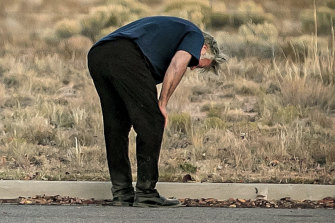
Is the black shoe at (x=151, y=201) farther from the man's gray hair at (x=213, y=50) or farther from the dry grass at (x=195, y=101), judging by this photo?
the dry grass at (x=195, y=101)

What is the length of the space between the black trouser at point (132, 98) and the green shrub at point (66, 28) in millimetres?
14198

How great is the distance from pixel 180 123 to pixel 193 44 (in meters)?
7.38

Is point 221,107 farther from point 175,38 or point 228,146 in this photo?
point 175,38

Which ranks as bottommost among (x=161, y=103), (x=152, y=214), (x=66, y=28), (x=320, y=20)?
(x=66, y=28)

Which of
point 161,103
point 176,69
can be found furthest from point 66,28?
point 176,69

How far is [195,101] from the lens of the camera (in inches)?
752

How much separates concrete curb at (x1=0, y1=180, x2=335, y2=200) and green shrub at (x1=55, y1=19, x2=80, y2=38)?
1346cm

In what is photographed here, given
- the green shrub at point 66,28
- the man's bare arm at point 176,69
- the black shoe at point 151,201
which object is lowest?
the green shrub at point 66,28

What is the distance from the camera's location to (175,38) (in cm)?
920

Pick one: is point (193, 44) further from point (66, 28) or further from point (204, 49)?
point (66, 28)

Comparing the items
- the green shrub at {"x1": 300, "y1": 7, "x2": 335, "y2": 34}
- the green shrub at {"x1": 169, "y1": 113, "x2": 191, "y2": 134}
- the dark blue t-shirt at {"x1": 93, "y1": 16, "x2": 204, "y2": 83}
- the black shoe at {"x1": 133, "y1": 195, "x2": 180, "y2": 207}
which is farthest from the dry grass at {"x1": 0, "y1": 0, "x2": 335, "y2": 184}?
the dark blue t-shirt at {"x1": 93, "y1": 16, "x2": 204, "y2": 83}

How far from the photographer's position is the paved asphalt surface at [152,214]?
8.76 meters

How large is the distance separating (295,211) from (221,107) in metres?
9.36

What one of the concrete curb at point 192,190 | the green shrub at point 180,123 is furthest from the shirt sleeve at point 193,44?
the green shrub at point 180,123
